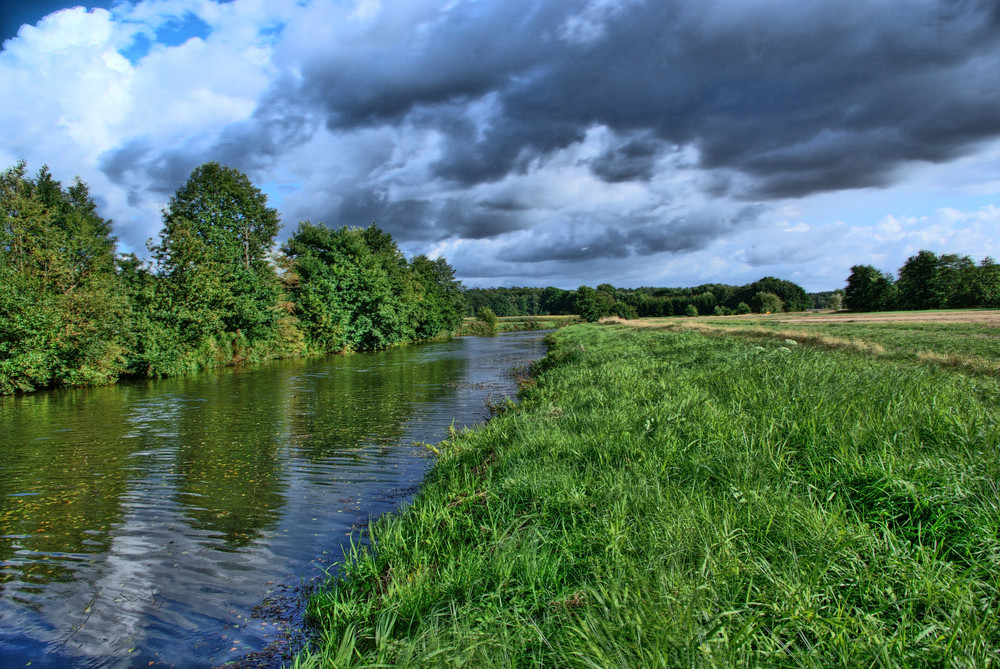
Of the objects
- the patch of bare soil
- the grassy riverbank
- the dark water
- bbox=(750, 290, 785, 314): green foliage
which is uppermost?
bbox=(750, 290, 785, 314): green foliage

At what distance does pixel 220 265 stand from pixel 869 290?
8538 centimetres

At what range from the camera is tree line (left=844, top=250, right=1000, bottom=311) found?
58469 millimetres

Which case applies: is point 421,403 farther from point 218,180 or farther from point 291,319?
point 218,180

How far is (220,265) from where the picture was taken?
93.5ft

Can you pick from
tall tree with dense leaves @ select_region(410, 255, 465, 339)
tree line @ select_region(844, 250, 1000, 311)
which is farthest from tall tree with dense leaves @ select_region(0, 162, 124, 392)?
tree line @ select_region(844, 250, 1000, 311)

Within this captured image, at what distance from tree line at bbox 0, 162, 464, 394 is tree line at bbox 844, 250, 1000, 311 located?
6887 cm

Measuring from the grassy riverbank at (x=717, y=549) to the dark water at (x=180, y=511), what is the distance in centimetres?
106

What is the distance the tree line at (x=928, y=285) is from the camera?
192 feet

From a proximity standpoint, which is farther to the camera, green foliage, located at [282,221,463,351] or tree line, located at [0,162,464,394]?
green foliage, located at [282,221,463,351]

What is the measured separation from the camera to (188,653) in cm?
363

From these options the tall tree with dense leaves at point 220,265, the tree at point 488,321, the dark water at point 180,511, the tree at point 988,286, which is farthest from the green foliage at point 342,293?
the tree at point 988,286

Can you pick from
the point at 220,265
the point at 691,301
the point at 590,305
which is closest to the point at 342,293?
the point at 220,265

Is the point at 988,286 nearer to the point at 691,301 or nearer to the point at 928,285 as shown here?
the point at 928,285

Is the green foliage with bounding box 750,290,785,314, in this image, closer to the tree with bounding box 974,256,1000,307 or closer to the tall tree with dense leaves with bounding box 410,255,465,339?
the tree with bounding box 974,256,1000,307
